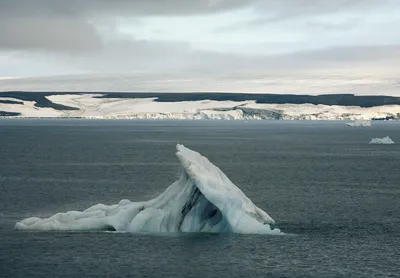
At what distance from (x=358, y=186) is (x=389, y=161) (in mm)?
36435

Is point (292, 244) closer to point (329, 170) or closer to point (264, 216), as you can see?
point (264, 216)

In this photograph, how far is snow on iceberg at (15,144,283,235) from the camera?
47.4m

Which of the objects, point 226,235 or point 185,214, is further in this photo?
point 185,214

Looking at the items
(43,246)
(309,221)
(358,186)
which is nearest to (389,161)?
(358,186)

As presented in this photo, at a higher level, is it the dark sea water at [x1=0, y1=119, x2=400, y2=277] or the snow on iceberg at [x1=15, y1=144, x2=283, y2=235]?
the snow on iceberg at [x1=15, y1=144, x2=283, y2=235]

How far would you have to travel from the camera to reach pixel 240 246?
4519cm

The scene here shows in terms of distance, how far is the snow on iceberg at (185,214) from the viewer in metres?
47.4

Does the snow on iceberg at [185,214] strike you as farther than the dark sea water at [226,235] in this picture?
Yes

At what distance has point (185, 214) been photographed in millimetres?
49344

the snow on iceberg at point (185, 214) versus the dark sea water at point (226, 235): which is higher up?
the snow on iceberg at point (185, 214)

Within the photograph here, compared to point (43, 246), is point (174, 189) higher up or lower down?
higher up

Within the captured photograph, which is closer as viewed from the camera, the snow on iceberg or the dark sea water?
the dark sea water

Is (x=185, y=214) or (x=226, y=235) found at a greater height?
(x=185, y=214)

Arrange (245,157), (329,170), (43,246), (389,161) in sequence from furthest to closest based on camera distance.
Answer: (245,157) → (389,161) → (329,170) → (43,246)
